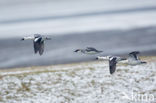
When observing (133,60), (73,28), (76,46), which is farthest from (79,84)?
(73,28)

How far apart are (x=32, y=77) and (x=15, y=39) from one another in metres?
6.57

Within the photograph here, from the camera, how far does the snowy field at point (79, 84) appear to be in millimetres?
16703

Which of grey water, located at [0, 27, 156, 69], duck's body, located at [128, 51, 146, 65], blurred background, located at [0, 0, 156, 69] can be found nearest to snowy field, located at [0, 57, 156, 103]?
grey water, located at [0, 27, 156, 69]

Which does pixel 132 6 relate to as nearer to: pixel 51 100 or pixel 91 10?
pixel 91 10

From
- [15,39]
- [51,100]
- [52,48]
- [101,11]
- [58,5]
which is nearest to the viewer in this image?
[51,100]

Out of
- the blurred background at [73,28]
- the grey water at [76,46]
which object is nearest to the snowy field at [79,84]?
the grey water at [76,46]

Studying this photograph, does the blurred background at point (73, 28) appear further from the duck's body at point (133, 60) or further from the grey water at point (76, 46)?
the duck's body at point (133, 60)

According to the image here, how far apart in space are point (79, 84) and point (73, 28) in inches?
340

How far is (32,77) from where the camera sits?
1836 centimetres

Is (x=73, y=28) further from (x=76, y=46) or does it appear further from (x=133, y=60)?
(x=133, y=60)

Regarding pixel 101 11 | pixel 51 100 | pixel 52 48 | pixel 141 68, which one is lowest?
pixel 51 100

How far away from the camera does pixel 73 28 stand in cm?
2575

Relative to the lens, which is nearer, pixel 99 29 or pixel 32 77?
pixel 32 77

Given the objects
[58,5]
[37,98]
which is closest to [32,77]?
[37,98]
